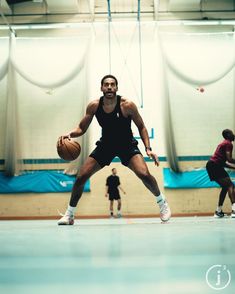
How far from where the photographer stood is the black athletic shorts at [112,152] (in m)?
4.19

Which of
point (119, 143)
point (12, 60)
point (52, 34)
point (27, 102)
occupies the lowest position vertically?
point (119, 143)

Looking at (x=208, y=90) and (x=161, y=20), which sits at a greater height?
(x=161, y=20)

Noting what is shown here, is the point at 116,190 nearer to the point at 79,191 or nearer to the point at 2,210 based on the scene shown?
the point at 2,210

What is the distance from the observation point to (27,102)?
10.2 meters

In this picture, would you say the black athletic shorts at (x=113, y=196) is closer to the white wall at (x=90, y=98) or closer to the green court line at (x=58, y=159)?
the green court line at (x=58, y=159)

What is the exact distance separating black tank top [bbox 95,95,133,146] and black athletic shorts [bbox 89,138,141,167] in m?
0.04

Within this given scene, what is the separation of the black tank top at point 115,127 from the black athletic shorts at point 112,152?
41 mm

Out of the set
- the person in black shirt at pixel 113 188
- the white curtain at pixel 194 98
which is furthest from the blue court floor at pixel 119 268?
the white curtain at pixel 194 98

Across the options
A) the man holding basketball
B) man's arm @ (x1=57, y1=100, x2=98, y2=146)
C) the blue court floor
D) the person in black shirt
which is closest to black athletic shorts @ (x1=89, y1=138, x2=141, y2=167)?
the man holding basketball

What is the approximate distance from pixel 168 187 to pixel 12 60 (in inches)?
203

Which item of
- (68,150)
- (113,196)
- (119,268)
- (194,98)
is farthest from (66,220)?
(194,98)

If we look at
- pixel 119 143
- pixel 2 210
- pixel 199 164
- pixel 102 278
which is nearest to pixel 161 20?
pixel 199 164

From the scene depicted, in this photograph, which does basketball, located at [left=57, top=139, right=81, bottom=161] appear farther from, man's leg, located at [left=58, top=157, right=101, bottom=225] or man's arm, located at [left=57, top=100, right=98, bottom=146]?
man's leg, located at [left=58, top=157, right=101, bottom=225]

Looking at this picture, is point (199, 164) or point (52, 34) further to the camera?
point (52, 34)
